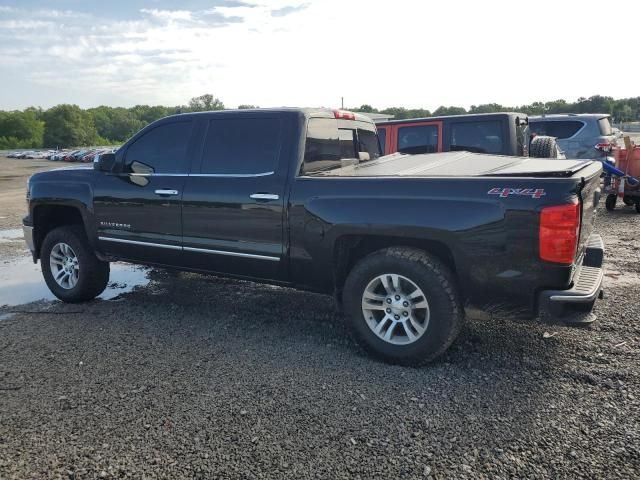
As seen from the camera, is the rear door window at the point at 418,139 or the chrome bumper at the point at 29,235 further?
the rear door window at the point at 418,139

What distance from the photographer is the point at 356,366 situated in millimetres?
3852

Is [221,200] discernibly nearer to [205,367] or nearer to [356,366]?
[205,367]

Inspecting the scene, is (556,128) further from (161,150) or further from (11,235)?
(11,235)

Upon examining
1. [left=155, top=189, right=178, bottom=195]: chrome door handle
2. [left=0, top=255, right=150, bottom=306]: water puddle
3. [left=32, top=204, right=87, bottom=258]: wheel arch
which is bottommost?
[left=0, top=255, right=150, bottom=306]: water puddle

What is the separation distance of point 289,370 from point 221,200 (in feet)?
5.33

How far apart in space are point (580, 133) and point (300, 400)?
10.4 metres

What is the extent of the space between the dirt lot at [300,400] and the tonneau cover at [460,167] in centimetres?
105

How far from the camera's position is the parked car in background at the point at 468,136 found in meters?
7.53

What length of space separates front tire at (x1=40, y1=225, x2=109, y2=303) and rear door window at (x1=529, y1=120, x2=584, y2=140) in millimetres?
9566

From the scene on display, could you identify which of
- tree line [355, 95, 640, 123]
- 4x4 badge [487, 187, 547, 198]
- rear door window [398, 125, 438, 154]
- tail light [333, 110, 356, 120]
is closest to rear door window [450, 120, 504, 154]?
rear door window [398, 125, 438, 154]

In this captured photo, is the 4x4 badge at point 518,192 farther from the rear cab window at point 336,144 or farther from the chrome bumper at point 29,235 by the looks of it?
the chrome bumper at point 29,235

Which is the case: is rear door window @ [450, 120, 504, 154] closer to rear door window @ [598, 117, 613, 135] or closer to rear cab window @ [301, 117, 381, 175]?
rear cab window @ [301, 117, 381, 175]

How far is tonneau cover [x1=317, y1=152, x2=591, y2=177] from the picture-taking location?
11.5 feet

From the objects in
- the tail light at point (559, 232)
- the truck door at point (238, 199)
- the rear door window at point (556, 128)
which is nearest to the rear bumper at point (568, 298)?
the tail light at point (559, 232)
